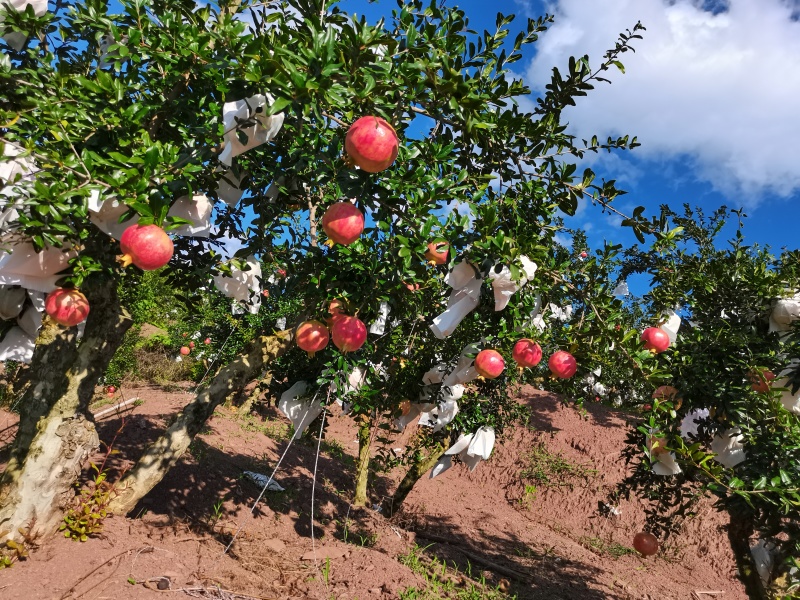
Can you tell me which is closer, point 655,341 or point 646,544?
point 655,341

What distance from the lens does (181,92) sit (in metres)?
2.61

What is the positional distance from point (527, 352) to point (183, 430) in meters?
2.44

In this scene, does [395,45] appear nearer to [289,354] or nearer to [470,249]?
[470,249]

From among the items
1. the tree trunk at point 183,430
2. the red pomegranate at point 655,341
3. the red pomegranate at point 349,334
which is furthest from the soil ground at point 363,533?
the red pomegranate at point 655,341

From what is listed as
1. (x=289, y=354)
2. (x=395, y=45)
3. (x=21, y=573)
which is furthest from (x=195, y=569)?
(x=395, y=45)

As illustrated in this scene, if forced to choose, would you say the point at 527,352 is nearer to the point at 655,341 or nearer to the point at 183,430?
the point at 655,341

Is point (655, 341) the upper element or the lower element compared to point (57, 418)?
upper

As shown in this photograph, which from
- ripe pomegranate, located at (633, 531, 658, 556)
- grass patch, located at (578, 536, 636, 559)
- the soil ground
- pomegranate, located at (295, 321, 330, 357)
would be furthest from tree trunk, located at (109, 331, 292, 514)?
grass patch, located at (578, 536, 636, 559)

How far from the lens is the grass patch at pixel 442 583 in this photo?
12.3 feet

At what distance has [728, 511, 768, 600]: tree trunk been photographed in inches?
154

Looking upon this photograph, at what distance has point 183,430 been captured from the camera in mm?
3578

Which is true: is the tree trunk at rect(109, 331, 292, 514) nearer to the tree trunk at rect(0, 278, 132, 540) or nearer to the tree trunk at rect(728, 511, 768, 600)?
the tree trunk at rect(0, 278, 132, 540)

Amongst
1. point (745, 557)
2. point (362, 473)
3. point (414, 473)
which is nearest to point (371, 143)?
point (745, 557)

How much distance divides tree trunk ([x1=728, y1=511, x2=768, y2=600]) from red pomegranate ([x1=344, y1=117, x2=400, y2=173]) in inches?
158
